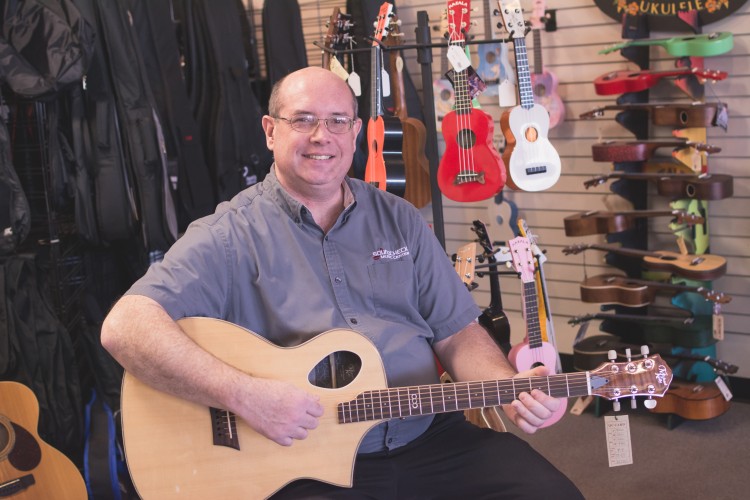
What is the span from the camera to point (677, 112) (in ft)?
12.4

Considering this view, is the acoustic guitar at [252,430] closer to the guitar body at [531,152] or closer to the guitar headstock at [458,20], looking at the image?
the guitar body at [531,152]

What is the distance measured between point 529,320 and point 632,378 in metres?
1.28

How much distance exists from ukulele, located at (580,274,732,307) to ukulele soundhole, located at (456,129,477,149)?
36.6 inches

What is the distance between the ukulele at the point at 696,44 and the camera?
142 inches

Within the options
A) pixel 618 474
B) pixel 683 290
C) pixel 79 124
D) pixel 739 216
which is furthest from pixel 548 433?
pixel 79 124

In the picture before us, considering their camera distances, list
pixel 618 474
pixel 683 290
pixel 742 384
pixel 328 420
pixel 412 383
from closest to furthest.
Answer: pixel 328 420 → pixel 412 383 → pixel 618 474 → pixel 683 290 → pixel 742 384

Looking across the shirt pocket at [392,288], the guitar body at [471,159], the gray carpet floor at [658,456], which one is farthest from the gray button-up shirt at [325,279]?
the gray carpet floor at [658,456]

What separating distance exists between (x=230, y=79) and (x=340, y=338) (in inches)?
97.2

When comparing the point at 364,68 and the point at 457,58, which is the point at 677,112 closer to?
the point at 457,58

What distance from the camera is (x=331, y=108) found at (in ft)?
7.91

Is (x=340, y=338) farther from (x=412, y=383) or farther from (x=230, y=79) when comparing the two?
(x=230, y=79)

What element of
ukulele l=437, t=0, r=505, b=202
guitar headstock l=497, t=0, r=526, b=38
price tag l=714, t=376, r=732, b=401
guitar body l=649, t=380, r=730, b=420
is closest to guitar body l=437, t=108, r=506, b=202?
ukulele l=437, t=0, r=505, b=202

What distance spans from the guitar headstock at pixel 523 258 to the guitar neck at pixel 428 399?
1.22m

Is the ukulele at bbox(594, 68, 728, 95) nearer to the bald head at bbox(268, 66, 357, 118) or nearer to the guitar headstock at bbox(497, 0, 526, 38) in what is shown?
the guitar headstock at bbox(497, 0, 526, 38)
